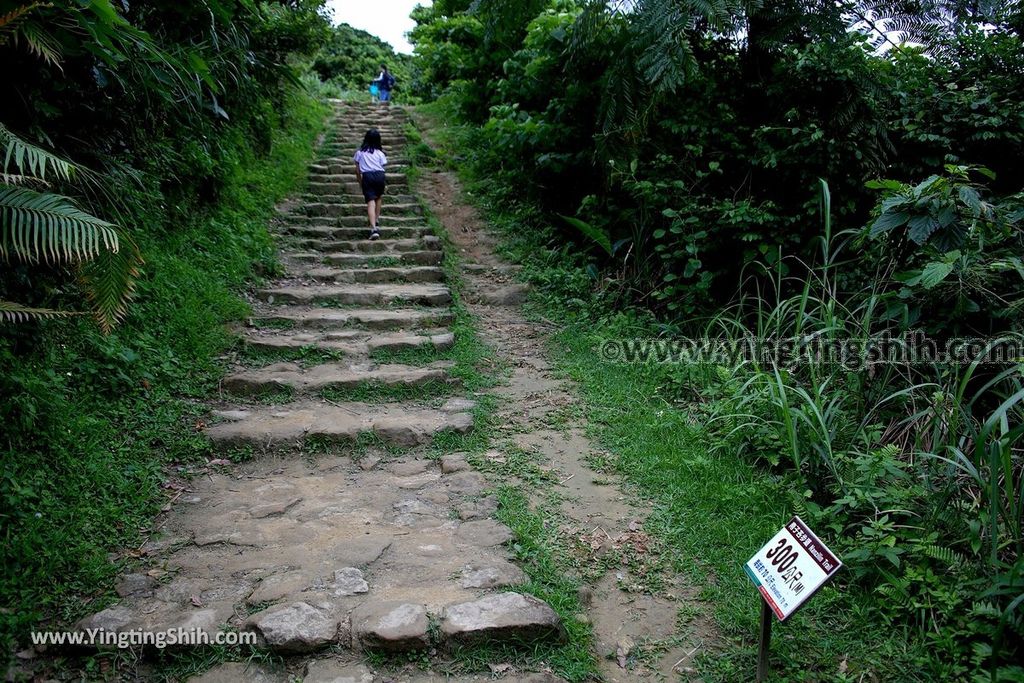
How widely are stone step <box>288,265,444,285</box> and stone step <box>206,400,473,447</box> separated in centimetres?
223

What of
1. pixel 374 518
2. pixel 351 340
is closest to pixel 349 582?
pixel 374 518

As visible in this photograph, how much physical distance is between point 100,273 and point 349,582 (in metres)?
1.68

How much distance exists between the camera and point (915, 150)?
4.50 meters

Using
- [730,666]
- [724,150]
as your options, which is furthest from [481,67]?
[730,666]

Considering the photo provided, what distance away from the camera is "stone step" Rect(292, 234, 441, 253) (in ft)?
21.8

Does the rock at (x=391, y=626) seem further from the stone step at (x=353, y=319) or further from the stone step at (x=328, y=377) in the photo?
the stone step at (x=353, y=319)

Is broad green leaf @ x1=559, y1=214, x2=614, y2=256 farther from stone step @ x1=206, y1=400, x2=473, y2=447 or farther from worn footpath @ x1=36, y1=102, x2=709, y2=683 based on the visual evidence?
stone step @ x1=206, y1=400, x2=473, y2=447

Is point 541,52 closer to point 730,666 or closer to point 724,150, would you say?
point 724,150

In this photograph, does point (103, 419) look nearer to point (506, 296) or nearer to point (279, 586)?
point (279, 586)

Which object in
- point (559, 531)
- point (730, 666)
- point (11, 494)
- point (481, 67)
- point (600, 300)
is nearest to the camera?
point (730, 666)

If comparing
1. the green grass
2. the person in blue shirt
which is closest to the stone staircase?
the green grass

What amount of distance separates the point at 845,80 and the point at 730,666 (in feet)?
13.1

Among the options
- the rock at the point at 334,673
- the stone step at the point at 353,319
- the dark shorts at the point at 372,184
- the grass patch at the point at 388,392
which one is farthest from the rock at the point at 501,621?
the dark shorts at the point at 372,184

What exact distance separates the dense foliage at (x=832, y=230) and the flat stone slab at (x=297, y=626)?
1993 mm
